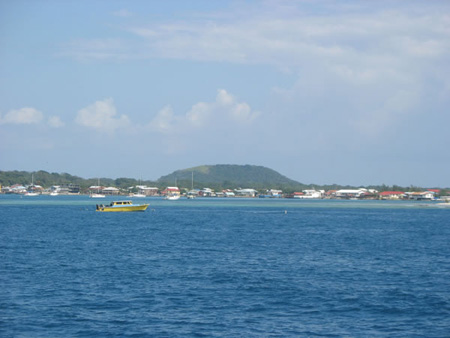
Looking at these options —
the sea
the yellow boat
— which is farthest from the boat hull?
the sea

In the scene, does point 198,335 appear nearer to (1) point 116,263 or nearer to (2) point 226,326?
(2) point 226,326

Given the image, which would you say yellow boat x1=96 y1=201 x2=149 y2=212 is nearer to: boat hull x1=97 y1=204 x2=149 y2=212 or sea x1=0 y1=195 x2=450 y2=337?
boat hull x1=97 y1=204 x2=149 y2=212

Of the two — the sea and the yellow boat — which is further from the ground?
the yellow boat

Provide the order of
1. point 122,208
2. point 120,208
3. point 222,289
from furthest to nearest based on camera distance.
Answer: point 122,208 → point 120,208 → point 222,289

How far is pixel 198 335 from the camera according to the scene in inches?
961

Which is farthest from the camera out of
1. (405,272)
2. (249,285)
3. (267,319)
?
(405,272)

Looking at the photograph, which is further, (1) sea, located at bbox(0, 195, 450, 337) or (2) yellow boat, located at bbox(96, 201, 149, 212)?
(2) yellow boat, located at bbox(96, 201, 149, 212)

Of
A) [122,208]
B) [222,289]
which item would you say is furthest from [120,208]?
[222,289]

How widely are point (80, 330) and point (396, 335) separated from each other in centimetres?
1385

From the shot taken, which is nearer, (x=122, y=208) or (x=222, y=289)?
(x=222, y=289)

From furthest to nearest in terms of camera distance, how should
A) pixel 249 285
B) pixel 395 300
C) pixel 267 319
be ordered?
pixel 249 285 → pixel 395 300 → pixel 267 319

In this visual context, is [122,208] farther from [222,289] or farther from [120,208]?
[222,289]

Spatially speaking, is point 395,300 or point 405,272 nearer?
point 395,300

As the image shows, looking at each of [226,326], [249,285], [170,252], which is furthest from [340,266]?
[226,326]
